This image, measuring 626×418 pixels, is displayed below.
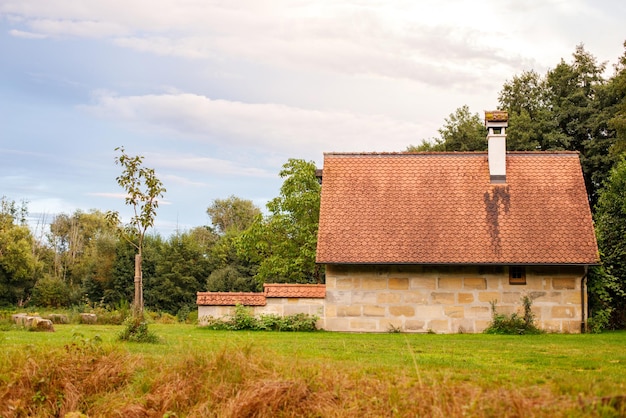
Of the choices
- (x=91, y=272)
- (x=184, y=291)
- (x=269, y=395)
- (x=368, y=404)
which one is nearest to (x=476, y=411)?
(x=368, y=404)

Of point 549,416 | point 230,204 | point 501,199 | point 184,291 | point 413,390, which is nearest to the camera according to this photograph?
point 549,416

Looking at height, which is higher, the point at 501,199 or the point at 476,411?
the point at 501,199

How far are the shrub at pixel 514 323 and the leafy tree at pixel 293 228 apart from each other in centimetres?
1252

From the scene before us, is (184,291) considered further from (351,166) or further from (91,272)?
(351,166)

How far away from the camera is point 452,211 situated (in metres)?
23.1

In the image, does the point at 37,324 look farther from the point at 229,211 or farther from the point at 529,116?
the point at 229,211

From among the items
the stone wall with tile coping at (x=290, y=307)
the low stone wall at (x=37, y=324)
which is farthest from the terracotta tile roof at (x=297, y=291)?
the low stone wall at (x=37, y=324)

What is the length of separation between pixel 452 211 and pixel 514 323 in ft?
13.2

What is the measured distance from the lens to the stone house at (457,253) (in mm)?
21438

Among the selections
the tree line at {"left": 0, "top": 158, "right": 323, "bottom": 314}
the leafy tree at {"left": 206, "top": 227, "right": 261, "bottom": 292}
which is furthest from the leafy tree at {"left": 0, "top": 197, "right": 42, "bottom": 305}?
the leafy tree at {"left": 206, "top": 227, "right": 261, "bottom": 292}

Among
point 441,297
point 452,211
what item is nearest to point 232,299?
point 441,297

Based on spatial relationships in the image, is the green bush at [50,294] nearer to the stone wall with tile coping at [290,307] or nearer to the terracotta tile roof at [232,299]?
the terracotta tile roof at [232,299]

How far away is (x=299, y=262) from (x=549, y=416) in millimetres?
24472

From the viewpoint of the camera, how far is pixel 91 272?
57375 mm
